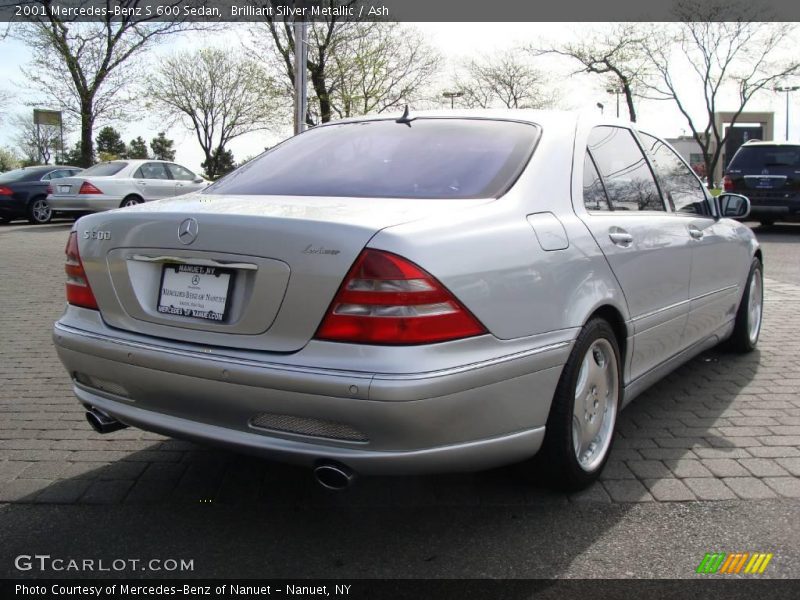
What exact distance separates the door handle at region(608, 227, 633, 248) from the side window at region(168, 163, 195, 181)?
51.5ft

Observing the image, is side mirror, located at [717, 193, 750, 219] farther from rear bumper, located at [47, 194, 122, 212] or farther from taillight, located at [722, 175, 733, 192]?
rear bumper, located at [47, 194, 122, 212]

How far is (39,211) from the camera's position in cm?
1847

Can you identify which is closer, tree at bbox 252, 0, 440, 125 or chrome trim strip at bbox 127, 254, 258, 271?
chrome trim strip at bbox 127, 254, 258, 271

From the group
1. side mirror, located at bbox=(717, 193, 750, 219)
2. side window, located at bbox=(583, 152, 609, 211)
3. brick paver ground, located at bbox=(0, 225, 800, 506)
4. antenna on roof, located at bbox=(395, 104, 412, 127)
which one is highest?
antenna on roof, located at bbox=(395, 104, 412, 127)

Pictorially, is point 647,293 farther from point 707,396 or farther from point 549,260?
point 707,396

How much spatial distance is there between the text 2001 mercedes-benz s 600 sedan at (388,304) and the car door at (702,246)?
2.30 ft

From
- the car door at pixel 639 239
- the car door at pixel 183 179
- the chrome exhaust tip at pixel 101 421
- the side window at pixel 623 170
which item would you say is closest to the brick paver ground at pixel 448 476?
the chrome exhaust tip at pixel 101 421

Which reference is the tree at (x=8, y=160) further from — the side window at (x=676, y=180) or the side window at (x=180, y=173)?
the side window at (x=676, y=180)

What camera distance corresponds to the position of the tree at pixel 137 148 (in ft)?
272

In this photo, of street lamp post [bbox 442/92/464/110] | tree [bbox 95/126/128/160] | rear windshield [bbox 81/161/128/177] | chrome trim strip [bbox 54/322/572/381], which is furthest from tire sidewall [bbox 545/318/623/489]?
tree [bbox 95/126/128/160]

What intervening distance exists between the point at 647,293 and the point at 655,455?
75cm

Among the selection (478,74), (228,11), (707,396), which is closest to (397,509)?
(707,396)

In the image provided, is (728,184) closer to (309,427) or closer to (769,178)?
(769,178)

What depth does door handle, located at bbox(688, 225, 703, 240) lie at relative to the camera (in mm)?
4062
